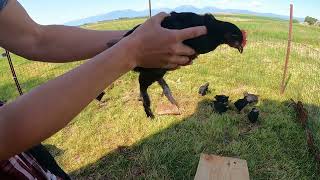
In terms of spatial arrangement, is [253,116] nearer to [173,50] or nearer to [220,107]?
[220,107]

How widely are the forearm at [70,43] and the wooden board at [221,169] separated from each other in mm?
1495

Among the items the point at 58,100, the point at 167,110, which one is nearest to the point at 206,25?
the point at 58,100

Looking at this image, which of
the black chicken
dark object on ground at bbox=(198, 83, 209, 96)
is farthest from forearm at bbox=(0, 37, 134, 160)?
dark object on ground at bbox=(198, 83, 209, 96)

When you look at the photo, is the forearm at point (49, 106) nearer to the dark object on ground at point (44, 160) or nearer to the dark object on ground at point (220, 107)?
the dark object on ground at point (44, 160)

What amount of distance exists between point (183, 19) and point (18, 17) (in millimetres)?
741

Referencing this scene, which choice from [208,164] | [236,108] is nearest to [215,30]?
[208,164]

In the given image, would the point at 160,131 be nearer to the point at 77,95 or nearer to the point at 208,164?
the point at 208,164

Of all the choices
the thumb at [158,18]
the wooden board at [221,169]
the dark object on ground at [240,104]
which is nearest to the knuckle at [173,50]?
the thumb at [158,18]

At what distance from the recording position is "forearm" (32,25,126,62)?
177 cm

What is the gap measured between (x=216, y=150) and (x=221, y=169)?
1.92m

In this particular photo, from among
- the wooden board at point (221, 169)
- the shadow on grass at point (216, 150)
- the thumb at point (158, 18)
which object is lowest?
the shadow on grass at point (216, 150)

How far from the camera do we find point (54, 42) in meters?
1.80

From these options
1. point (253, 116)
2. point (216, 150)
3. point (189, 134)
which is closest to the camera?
point (216, 150)

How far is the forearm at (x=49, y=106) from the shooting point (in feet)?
3.40
